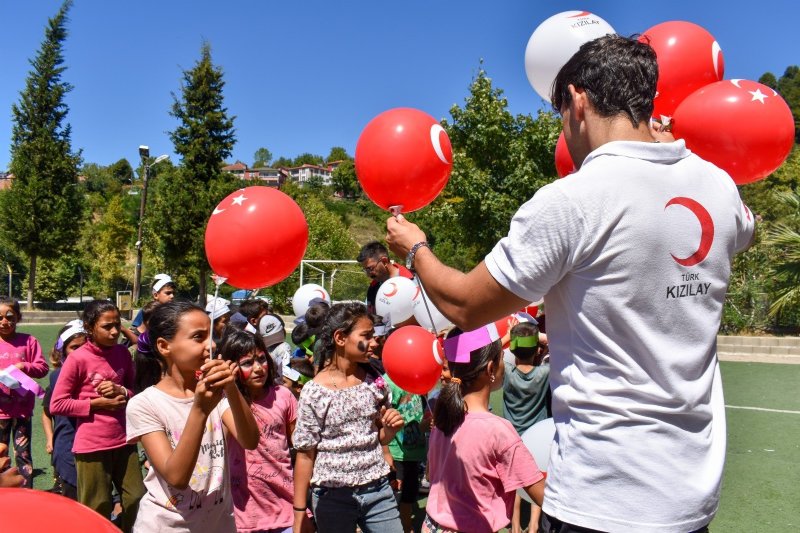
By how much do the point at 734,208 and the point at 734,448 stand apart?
663 cm

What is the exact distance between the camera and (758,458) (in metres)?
7.10

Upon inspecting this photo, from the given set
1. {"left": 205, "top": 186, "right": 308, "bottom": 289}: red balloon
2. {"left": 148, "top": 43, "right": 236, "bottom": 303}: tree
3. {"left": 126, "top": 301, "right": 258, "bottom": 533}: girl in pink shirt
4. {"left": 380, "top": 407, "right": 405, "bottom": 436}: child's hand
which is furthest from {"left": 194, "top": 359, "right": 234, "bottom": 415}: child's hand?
{"left": 148, "top": 43, "right": 236, "bottom": 303}: tree

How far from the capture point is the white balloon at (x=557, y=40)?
3.39 meters

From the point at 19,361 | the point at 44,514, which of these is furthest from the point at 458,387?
the point at 19,361

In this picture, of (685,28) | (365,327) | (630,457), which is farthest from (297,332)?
(630,457)

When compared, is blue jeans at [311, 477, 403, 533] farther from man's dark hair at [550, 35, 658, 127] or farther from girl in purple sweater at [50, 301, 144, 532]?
man's dark hair at [550, 35, 658, 127]

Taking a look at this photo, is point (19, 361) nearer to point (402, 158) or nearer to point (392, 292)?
point (392, 292)

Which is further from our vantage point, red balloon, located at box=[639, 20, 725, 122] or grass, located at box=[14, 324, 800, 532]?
grass, located at box=[14, 324, 800, 532]

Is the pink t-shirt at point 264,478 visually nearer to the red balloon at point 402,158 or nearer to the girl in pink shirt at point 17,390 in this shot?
the red balloon at point 402,158

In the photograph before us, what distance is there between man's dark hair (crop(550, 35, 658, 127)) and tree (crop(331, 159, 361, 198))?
71.0 metres

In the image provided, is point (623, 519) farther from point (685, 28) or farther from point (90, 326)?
point (90, 326)

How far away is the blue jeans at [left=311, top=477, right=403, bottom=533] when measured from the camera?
3.69 metres

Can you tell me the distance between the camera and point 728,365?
1359cm

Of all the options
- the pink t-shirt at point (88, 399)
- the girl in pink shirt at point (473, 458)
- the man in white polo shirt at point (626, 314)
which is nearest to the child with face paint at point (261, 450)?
the girl in pink shirt at point (473, 458)
